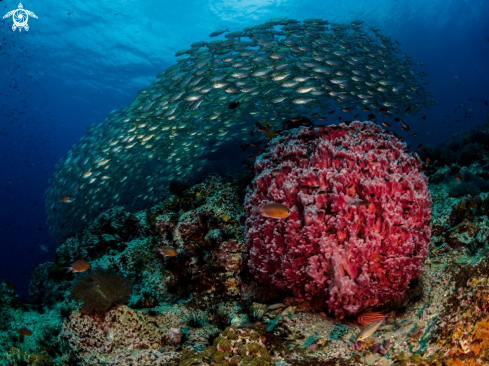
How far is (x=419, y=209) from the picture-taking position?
3238mm

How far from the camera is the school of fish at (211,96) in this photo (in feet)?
36.7

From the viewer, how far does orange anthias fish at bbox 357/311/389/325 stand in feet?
9.09

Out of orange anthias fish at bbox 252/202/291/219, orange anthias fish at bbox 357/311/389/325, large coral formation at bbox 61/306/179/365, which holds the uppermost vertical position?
orange anthias fish at bbox 252/202/291/219

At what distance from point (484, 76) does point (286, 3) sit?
72.4m

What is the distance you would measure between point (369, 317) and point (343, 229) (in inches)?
39.8

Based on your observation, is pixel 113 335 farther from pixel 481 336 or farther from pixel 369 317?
pixel 481 336

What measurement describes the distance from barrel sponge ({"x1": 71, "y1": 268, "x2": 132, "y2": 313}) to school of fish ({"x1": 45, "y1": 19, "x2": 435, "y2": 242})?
8551mm

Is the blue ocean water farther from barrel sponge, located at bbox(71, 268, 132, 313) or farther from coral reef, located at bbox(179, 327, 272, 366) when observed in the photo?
coral reef, located at bbox(179, 327, 272, 366)

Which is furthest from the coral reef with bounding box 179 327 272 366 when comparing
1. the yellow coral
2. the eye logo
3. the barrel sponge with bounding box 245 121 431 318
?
the eye logo

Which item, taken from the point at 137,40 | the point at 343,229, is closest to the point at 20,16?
the point at 137,40

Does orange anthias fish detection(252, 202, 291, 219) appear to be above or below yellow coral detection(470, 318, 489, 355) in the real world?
above

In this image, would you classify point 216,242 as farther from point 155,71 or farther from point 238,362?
point 155,71

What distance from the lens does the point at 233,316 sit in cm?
331

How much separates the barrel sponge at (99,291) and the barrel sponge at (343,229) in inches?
70.1
